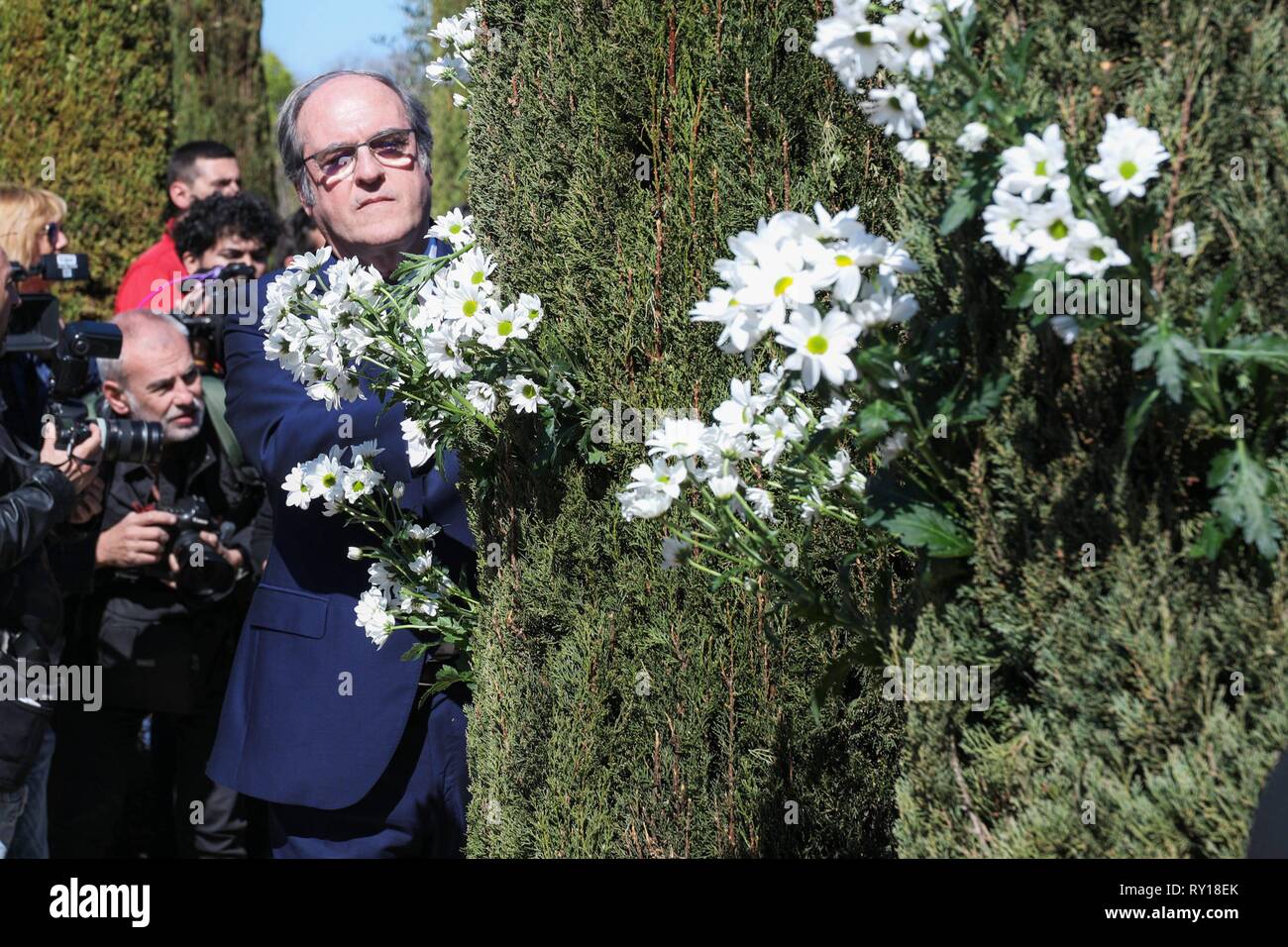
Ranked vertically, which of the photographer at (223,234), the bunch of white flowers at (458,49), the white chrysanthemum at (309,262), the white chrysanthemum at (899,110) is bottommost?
the white chrysanthemum at (899,110)

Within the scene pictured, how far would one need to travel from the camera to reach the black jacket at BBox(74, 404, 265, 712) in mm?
4473

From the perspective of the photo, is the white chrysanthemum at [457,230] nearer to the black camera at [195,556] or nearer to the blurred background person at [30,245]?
the black camera at [195,556]

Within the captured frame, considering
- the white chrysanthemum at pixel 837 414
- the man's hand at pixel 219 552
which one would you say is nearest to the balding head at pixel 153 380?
the man's hand at pixel 219 552

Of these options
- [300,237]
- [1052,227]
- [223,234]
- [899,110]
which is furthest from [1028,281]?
[300,237]

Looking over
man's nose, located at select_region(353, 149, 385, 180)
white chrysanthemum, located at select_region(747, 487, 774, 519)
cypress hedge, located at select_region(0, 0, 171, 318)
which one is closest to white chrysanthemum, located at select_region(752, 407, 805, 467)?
white chrysanthemum, located at select_region(747, 487, 774, 519)

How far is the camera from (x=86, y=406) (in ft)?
13.5

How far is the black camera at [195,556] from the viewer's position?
440 centimetres

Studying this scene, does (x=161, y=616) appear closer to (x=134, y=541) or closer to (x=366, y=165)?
(x=134, y=541)

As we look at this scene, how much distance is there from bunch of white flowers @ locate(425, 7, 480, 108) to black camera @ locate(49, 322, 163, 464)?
69.6 inches

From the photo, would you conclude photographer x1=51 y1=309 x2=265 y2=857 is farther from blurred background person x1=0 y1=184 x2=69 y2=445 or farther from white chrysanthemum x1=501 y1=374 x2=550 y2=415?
white chrysanthemum x1=501 y1=374 x2=550 y2=415

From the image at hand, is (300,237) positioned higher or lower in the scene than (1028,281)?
higher

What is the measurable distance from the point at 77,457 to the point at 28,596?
48 cm

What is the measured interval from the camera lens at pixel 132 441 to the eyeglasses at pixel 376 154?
4.45 ft
